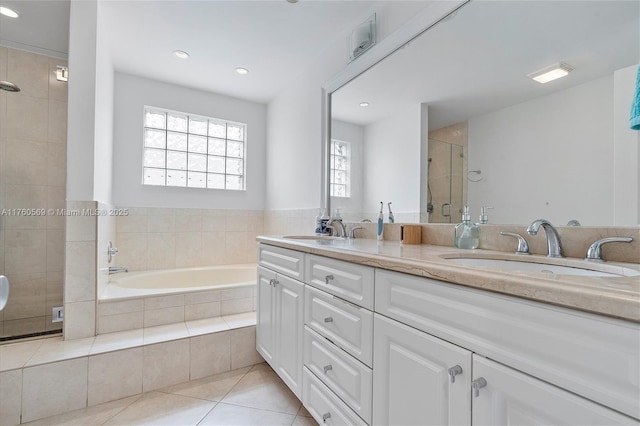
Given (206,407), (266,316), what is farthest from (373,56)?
(206,407)

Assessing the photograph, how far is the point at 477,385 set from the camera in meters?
0.67

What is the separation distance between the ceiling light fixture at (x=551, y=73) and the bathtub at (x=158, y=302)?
2.26 metres

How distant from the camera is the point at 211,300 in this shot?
237cm

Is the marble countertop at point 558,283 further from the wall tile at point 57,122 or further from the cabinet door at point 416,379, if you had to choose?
the wall tile at point 57,122

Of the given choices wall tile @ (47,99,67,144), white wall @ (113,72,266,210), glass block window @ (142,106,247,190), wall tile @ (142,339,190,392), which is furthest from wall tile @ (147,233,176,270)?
wall tile @ (142,339,190,392)

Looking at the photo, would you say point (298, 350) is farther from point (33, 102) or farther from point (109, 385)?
point (33, 102)

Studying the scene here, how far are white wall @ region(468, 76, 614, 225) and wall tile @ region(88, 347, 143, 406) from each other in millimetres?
2087

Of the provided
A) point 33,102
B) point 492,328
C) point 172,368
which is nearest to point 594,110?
point 492,328

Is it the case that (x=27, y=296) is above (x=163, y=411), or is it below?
above

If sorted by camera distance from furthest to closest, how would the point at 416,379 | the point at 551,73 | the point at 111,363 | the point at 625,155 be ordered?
the point at 111,363 < the point at 551,73 < the point at 625,155 < the point at 416,379

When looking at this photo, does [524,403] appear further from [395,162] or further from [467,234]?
[395,162]

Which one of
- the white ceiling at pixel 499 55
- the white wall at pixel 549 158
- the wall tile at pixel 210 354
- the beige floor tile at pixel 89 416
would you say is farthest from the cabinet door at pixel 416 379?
the beige floor tile at pixel 89 416

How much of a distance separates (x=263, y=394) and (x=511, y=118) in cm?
194

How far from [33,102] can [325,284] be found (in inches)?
102
